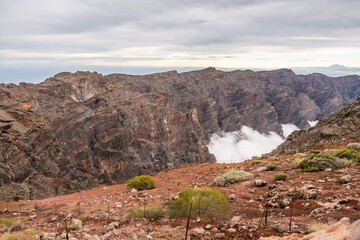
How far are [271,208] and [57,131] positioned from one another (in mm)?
73889

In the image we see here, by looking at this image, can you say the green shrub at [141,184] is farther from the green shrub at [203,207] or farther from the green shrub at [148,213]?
the green shrub at [148,213]

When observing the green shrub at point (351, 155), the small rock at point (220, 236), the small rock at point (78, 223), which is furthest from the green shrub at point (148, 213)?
the green shrub at point (351, 155)

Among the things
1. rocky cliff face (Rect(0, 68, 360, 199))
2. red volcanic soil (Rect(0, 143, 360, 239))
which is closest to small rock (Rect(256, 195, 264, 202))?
red volcanic soil (Rect(0, 143, 360, 239))

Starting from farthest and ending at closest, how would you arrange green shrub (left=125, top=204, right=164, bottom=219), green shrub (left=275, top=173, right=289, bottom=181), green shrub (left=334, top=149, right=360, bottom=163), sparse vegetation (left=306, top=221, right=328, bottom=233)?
1. green shrub (left=334, top=149, right=360, bottom=163)
2. green shrub (left=275, top=173, right=289, bottom=181)
3. green shrub (left=125, top=204, right=164, bottom=219)
4. sparse vegetation (left=306, top=221, right=328, bottom=233)

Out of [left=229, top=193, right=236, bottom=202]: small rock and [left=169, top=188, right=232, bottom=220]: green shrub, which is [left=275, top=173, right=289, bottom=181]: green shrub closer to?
[left=229, top=193, right=236, bottom=202]: small rock

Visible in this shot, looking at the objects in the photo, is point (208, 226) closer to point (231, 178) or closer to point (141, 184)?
point (231, 178)

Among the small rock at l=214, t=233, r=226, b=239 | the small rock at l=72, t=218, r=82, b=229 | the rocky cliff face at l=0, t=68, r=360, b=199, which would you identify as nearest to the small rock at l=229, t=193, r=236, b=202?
the small rock at l=214, t=233, r=226, b=239

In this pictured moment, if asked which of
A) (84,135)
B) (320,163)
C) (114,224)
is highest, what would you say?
(320,163)

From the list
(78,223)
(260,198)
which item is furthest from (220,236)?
(78,223)

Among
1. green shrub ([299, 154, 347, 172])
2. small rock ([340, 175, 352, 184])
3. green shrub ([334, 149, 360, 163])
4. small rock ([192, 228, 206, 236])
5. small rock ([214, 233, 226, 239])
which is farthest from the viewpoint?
green shrub ([334, 149, 360, 163])

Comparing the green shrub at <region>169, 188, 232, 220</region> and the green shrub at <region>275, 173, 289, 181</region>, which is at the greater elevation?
the green shrub at <region>169, 188, 232, 220</region>

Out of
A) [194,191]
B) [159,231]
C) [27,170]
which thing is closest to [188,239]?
[159,231]

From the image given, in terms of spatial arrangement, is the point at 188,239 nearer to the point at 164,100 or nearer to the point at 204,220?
the point at 204,220

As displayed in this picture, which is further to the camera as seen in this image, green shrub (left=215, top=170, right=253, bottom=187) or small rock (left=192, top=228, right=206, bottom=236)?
green shrub (left=215, top=170, right=253, bottom=187)
